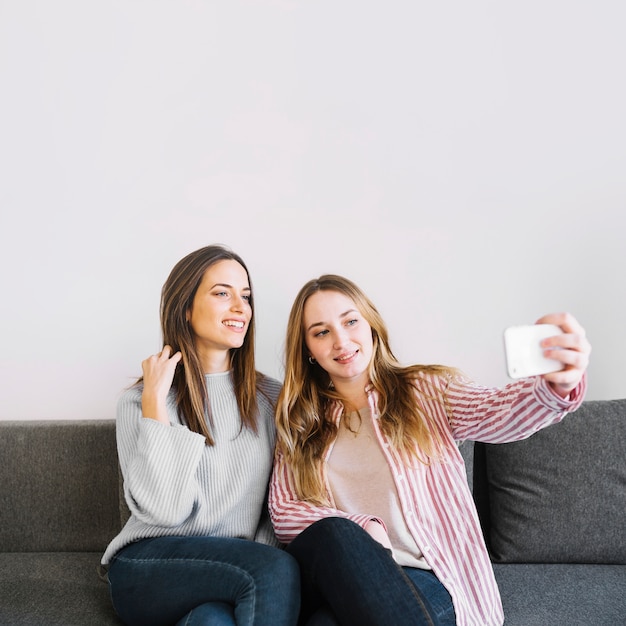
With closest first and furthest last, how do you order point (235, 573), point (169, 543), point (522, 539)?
1. point (235, 573)
2. point (169, 543)
3. point (522, 539)

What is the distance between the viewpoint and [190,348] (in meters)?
1.63

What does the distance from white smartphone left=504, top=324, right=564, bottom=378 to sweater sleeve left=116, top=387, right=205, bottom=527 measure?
2.47 feet

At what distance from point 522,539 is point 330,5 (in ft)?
5.63

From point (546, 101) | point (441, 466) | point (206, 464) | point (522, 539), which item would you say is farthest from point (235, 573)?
point (546, 101)

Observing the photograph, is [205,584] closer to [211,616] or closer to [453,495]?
[211,616]

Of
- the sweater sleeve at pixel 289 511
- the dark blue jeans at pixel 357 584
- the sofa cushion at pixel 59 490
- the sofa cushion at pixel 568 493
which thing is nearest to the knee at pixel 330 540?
the dark blue jeans at pixel 357 584

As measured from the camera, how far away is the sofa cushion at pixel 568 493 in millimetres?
1589

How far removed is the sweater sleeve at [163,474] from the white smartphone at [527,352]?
75 centimetres

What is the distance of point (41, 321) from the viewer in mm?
2012

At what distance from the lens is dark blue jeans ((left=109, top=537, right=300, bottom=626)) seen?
119 centimetres

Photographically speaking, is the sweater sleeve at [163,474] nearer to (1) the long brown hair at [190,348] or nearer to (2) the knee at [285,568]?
(1) the long brown hair at [190,348]

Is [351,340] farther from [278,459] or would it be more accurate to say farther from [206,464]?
[206,464]

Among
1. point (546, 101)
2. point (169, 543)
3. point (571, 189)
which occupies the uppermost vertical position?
point (546, 101)

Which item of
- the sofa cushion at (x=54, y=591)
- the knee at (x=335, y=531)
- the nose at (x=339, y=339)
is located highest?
the nose at (x=339, y=339)
